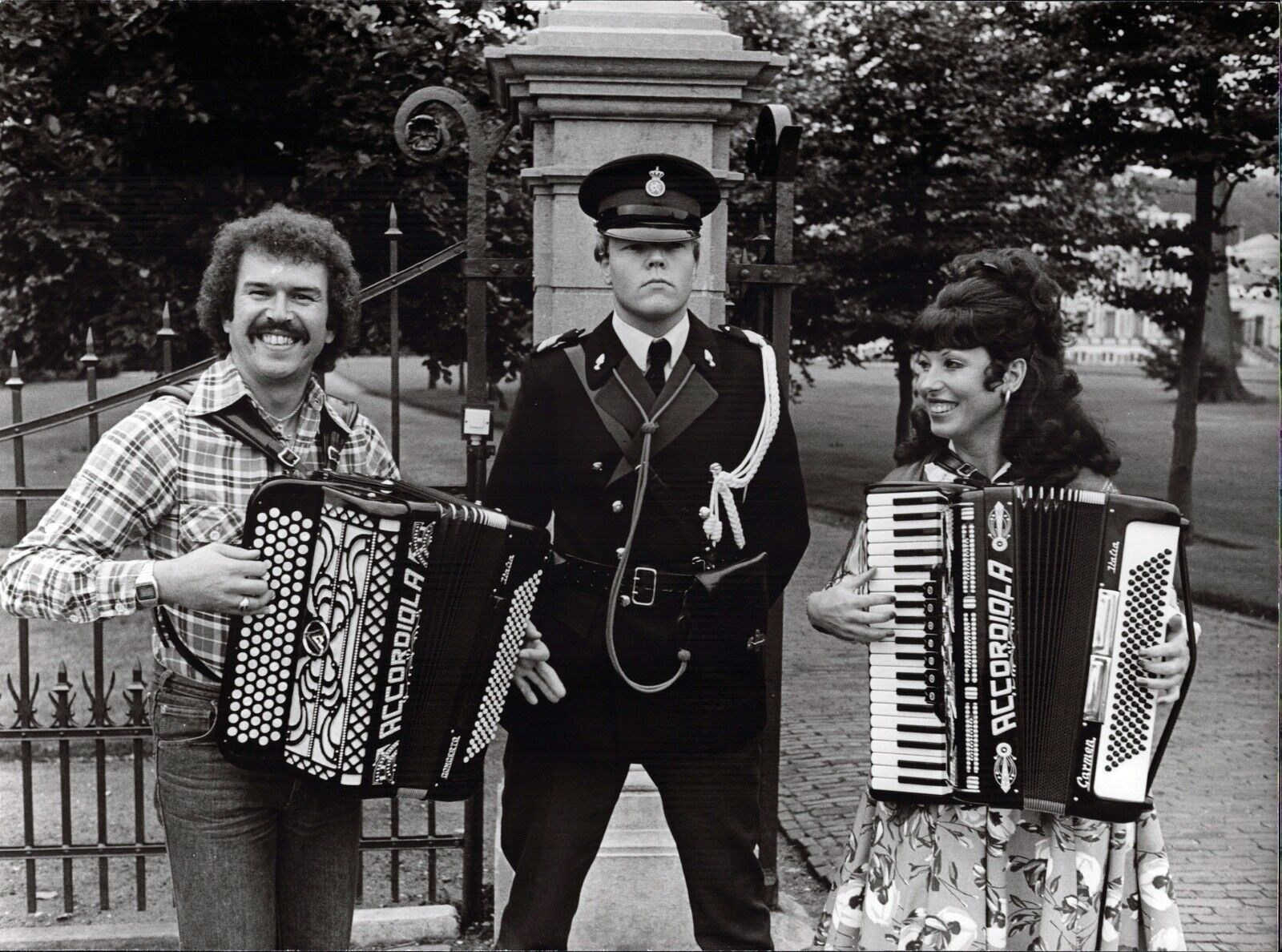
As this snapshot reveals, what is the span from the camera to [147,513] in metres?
Answer: 2.66

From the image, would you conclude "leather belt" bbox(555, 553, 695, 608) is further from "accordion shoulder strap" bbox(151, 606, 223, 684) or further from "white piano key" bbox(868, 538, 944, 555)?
"accordion shoulder strap" bbox(151, 606, 223, 684)

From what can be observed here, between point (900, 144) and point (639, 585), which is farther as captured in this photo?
point (900, 144)

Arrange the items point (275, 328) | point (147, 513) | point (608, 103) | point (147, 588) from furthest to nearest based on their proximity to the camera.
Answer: point (608, 103) → point (275, 328) → point (147, 513) → point (147, 588)

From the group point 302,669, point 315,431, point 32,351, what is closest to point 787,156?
point 315,431

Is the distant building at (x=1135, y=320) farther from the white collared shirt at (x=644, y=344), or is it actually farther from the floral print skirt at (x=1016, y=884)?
the floral print skirt at (x=1016, y=884)

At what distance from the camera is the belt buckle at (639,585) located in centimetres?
319

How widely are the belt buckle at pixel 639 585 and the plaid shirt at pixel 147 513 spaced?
2.99 ft

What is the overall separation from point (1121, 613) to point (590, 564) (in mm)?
1332

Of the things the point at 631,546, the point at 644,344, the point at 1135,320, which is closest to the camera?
the point at 631,546

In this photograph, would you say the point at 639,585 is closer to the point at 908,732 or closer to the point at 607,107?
the point at 908,732

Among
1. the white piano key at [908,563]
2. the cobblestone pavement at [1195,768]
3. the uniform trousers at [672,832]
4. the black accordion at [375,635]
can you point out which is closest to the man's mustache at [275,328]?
the black accordion at [375,635]

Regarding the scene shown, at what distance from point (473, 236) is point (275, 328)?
1.27 m

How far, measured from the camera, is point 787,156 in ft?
12.6

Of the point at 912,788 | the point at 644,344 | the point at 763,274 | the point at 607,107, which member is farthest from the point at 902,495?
the point at 607,107
